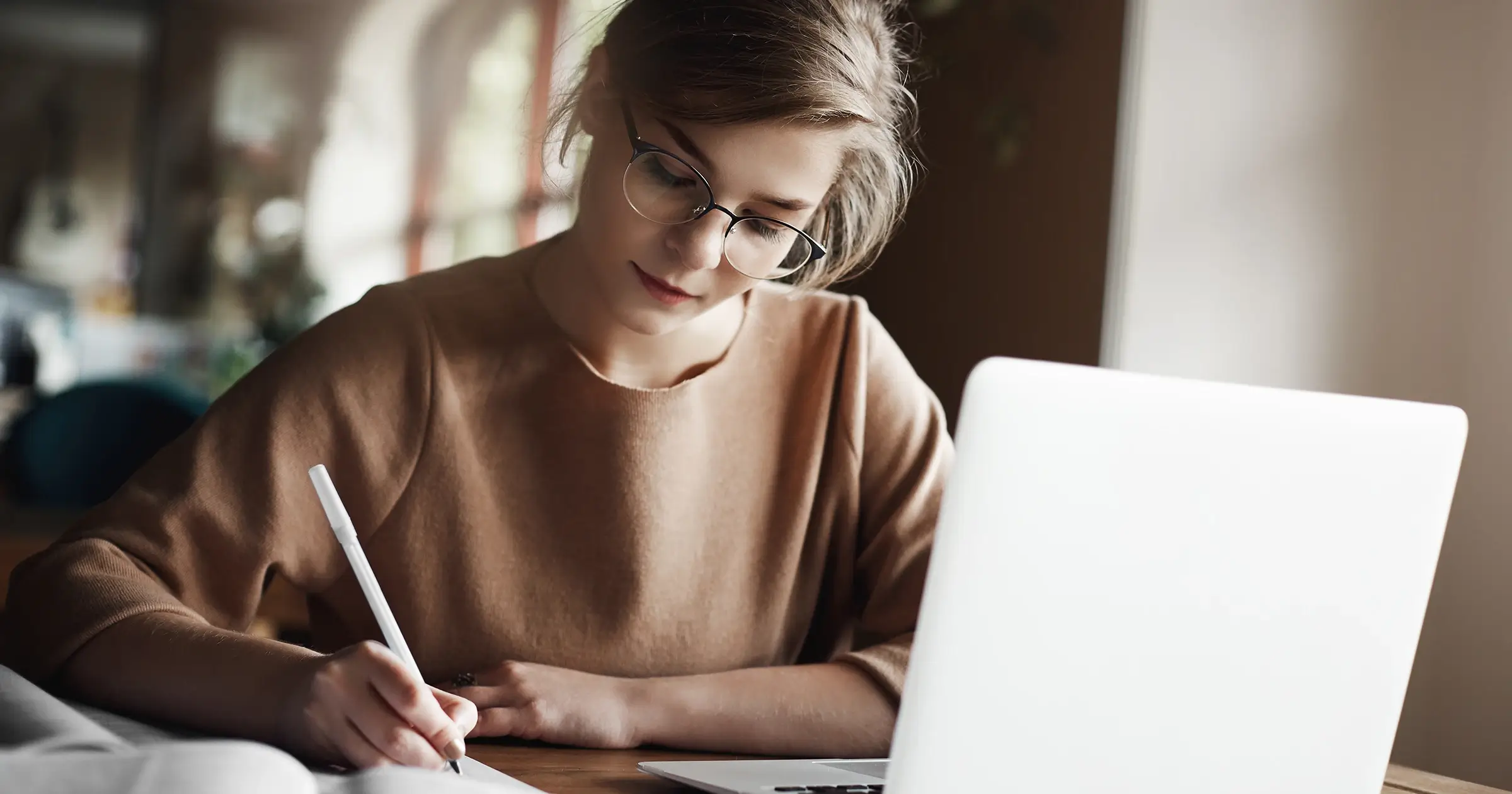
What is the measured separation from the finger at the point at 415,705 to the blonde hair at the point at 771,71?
1.62 ft

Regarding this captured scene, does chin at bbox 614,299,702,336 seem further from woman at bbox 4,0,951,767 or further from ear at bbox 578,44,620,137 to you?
ear at bbox 578,44,620,137

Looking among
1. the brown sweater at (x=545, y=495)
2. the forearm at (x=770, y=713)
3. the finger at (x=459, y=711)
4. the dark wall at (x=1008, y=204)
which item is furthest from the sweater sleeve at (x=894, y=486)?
the dark wall at (x=1008, y=204)

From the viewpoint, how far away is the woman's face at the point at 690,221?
107 cm

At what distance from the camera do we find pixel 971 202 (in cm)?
273

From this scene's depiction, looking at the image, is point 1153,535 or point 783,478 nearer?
point 1153,535

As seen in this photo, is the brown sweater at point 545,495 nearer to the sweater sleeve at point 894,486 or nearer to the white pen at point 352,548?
the sweater sleeve at point 894,486

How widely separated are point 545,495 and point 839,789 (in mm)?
469

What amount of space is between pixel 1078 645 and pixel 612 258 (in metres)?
0.62

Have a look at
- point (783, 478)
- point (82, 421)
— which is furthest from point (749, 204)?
point (82, 421)

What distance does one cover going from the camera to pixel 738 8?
109cm

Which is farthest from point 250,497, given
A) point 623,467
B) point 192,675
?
point 623,467

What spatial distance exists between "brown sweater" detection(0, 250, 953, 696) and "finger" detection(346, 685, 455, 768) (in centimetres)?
31

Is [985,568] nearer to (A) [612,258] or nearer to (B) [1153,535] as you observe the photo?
(B) [1153,535]

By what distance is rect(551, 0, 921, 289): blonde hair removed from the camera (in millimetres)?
1062
